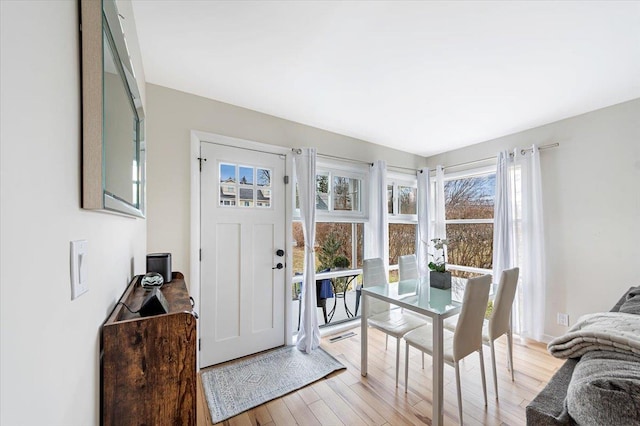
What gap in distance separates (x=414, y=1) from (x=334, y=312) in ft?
10.2

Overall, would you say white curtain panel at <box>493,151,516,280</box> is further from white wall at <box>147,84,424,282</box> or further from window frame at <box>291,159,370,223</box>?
white wall at <box>147,84,424,282</box>

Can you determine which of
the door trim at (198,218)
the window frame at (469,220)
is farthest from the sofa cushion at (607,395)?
the window frame at (469,220)

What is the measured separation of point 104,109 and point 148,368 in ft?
2.61

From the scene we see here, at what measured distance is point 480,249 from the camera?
11.3ft

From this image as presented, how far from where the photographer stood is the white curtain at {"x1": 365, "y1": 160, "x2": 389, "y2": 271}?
10.8ft

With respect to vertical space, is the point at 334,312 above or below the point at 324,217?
below

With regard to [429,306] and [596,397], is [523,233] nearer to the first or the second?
[429,306]

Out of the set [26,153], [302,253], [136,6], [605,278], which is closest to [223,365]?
[302,253]

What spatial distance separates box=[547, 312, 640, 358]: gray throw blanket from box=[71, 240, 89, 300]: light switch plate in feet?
4.75

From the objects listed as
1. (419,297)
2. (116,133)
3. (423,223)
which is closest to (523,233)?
(423,223)

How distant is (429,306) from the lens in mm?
1849

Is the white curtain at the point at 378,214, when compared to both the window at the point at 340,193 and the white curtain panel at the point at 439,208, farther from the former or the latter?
the white curtain panel at the point at 439,208

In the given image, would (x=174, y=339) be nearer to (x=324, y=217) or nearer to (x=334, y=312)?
(x=324, y=217)

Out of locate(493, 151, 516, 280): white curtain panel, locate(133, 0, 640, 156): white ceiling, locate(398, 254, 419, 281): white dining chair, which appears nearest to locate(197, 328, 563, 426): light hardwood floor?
locate(398, 254, 419, 281): white dining chair
